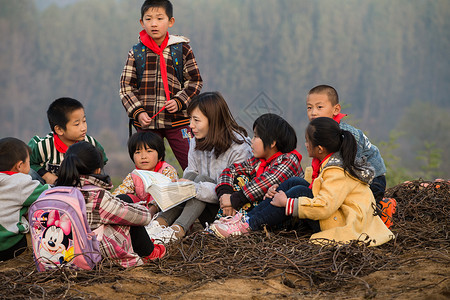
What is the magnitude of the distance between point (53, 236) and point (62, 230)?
0.07m

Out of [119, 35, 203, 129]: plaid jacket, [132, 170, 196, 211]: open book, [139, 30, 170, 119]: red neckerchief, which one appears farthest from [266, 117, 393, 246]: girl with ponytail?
[139, 30, 170, 119]: red neckerchief

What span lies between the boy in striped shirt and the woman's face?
3.31ft

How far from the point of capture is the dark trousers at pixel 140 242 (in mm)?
3370

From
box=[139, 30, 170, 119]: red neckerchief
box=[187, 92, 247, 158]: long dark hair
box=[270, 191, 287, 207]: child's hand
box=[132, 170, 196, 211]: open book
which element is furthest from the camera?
box=[139, 30, 170, 119]: red neckerchief

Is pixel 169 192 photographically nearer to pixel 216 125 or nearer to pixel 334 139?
pixel 216 125

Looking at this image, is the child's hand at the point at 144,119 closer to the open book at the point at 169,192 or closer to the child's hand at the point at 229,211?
the open book at the point at 169,192

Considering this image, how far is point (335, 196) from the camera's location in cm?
357

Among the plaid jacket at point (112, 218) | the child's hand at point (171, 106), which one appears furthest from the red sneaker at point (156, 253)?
the child's hand at point (171, 106)

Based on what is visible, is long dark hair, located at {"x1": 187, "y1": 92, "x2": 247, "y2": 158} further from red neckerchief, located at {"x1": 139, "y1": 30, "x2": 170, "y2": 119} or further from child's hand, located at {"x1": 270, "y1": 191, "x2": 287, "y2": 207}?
child's hand, located at {"x1": 270, "y1": 191, "x2": 287, "y2": 207}

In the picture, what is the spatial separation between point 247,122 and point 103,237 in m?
3.30

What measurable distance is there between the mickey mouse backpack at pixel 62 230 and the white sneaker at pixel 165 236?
2.64 ft

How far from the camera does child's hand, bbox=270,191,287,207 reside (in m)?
3.71

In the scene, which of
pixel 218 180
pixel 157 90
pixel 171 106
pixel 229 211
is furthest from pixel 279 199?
pixel 157 90

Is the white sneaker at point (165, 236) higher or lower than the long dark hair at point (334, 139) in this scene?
lower
